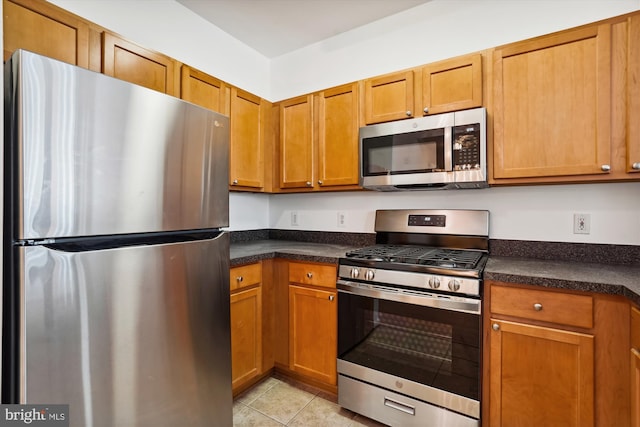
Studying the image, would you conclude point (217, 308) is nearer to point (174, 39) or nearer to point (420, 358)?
point (420, 358)

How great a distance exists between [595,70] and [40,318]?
2.47 m

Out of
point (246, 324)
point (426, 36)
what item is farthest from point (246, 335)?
point (426, 36)

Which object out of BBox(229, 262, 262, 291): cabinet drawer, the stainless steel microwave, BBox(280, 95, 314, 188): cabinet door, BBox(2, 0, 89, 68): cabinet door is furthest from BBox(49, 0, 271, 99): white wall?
BBox(229, 262, 262, 291): cabinet drawer

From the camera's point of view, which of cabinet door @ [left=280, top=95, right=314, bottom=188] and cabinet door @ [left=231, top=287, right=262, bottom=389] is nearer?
cabinet door @ [left=231, top=287, right=262, bottom=389]

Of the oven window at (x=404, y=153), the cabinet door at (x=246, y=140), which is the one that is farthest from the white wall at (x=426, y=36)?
the oven window at (x=404, y=153)

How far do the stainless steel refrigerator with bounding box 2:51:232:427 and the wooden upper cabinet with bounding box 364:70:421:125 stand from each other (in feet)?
3.67

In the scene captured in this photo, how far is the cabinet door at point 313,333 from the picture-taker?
1948 millimetres

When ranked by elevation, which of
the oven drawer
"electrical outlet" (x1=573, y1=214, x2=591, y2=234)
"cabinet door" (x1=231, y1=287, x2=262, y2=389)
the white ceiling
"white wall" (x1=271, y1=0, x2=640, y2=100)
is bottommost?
the oven drawer

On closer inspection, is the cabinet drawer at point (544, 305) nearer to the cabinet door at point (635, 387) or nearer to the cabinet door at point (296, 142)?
the cabinet door at point (635, 387)

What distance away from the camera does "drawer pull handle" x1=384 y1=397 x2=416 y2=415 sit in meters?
1.63

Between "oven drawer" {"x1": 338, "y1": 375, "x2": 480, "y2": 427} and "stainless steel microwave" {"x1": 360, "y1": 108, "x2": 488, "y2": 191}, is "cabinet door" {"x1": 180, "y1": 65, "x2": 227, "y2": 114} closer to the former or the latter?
"stainless steel microwave" {"x1": 360, "y1": 108, "x2": 488, "y2": 191}

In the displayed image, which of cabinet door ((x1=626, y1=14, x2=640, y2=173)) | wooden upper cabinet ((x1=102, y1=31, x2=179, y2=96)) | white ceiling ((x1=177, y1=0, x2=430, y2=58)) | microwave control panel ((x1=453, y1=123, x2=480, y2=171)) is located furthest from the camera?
white ceiling ((x1=177, y1=0, x2=430, y2=58))

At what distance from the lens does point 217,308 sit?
1.44 m

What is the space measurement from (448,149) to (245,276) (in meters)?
1.44
